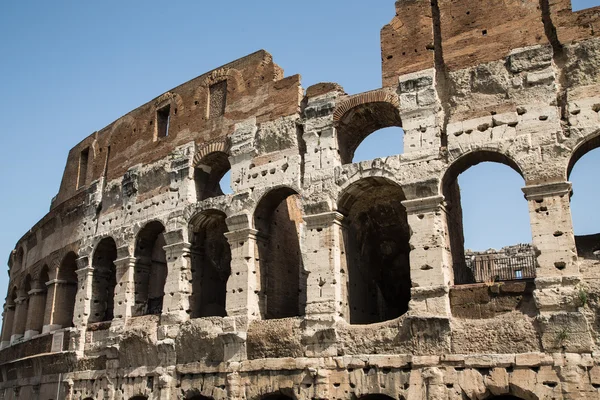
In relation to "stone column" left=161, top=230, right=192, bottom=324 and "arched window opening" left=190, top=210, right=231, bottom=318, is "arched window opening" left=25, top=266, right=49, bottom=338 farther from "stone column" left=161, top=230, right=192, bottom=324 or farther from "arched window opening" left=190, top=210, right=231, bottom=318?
"stone column" left=161, top=230, right=192, bottom=324

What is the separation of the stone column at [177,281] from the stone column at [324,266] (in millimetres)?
3297

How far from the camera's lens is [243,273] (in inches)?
497

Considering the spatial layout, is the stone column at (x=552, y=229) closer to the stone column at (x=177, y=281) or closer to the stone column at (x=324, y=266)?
the stone column at (x=324, y=266)

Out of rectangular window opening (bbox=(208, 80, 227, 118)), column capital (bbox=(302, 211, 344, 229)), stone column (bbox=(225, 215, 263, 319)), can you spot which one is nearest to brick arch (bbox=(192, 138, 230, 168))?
rectangular window opening (bbox=(208, 80, 227, 118))

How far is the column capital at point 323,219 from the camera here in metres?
11.7

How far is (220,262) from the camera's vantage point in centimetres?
1524

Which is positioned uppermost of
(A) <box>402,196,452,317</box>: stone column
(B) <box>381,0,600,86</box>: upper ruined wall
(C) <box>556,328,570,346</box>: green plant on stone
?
(B) <box>381,0,600,86</box>: upper ruined wall

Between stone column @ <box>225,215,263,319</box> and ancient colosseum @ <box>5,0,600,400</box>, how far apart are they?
4cm

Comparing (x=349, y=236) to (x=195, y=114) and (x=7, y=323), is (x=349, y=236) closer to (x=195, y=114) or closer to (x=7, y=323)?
(x=195, y=114)

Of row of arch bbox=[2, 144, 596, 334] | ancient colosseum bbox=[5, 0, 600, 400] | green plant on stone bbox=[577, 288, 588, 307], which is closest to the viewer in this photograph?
green plant on stone bbox=[577, 288, 588, 307]

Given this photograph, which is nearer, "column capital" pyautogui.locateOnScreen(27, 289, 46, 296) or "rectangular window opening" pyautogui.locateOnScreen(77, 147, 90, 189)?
"rectangular window opening" pyautogui.locateOnScreen(77, 147, 90, 189)

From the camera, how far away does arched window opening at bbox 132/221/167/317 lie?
15.2 metres

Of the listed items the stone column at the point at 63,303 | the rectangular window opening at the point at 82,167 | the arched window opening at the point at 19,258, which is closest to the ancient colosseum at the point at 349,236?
the stone column at the point at 63,303

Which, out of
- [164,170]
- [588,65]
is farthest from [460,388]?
[164,170]
